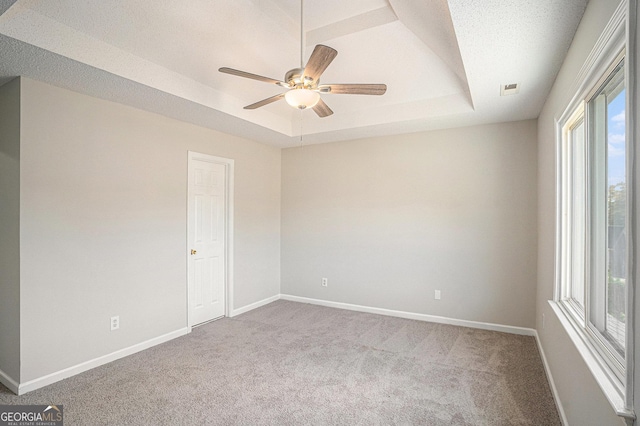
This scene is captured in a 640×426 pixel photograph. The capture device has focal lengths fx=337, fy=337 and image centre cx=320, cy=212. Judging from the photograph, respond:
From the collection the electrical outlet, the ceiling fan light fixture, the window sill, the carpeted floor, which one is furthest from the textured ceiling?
the carpeted floor

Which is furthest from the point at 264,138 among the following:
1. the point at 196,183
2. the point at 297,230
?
the point at 297,230

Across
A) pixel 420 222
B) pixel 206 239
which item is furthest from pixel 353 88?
pixel 206 239

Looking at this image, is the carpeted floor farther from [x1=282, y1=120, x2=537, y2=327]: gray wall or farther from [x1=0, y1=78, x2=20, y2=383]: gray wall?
[x1=282, y1=120, x2=537, y2=327]: gray wall

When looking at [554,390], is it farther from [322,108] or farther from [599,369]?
[322,108]

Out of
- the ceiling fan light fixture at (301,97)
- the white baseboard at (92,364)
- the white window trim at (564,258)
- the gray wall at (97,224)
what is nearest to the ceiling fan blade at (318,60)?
the ceiling fan light fixture at (301,97)

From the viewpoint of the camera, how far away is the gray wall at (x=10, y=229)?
2611 mm

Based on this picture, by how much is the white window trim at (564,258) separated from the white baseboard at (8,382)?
3.72 metres

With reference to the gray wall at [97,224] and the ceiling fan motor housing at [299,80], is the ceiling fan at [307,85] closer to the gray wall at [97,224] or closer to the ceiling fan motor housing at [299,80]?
the ceiling fan motor housing at [299,80]

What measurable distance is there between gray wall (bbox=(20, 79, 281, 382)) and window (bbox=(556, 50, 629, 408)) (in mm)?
3631

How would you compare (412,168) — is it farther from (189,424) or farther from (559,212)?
(189,424)

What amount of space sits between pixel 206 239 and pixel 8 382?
2.17 m

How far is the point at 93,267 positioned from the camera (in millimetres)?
3055

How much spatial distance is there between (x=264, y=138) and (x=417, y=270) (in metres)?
2.75

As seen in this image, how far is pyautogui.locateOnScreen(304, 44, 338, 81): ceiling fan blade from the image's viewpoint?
1937mm
